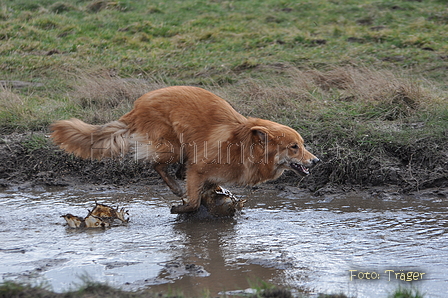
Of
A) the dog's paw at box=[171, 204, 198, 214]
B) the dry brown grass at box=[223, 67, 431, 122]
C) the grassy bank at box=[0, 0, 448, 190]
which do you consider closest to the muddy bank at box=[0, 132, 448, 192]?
the grassy bank at box=[0, 0, 448, 190]

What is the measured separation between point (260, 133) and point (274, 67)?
6959 mm

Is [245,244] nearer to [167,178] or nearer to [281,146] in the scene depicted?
[281,146]

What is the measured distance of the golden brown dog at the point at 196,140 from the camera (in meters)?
5.77

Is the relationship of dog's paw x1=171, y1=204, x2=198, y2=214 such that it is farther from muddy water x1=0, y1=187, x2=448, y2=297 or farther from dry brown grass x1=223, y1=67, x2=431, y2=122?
dry brown grass x1=223, y1=67, x2=431, y2=122

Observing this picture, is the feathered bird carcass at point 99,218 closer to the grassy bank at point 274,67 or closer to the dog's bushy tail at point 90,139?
the dog's bushy tail at point 90,139

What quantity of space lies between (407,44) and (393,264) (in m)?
10.1

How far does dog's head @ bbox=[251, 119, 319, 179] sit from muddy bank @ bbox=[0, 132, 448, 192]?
146 centimetres

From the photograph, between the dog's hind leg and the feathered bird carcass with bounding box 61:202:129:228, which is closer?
the feathered bird carcass with bounding box 61:202:129:228

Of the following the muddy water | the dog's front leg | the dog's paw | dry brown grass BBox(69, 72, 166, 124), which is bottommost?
the muddy water

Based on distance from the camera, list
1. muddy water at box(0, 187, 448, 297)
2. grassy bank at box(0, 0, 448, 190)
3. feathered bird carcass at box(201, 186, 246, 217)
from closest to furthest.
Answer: muddy water at box(0, 187, 448, 297), feathered bird carcass at box(201, 186, 246, 217), grassy bank at box(0, 0, 448, 190)

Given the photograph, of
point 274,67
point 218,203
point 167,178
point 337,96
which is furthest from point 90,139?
point 274,67

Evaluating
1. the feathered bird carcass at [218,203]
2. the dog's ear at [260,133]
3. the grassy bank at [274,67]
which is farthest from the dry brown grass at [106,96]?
the dog's ear at [260,133]

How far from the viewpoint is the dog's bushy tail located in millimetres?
5973

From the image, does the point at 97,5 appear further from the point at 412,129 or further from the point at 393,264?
the point at 393,264
